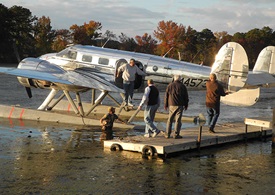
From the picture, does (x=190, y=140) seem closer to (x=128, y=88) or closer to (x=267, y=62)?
(x=128, y=88)

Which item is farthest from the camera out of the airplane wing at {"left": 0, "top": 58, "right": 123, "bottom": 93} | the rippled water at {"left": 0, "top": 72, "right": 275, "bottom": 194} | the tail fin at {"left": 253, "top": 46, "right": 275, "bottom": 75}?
the tail fin at {"left": 253, "top": 46, "right": 275, "bottom": 75}

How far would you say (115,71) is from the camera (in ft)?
56.6

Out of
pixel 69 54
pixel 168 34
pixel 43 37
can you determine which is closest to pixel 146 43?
pixel 168 34

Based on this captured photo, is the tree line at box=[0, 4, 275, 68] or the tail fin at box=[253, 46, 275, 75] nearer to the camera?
the tail fin at box=[253, 46, 275, 75]

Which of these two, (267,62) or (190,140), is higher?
(267,62)

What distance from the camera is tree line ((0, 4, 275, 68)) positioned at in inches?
3027

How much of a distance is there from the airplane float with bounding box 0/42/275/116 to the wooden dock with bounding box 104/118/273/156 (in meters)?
1.63

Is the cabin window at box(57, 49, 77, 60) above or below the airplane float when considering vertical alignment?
above

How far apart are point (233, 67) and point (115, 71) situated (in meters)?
4.44

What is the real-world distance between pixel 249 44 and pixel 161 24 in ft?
66.0

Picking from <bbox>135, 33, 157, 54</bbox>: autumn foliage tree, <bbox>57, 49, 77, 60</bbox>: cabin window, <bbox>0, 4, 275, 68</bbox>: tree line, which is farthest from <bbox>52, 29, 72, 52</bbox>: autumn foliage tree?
<bbox>57, 49, 77, 60</bbox>: cabin window

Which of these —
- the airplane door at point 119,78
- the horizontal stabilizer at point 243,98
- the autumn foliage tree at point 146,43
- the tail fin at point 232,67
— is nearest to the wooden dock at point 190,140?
the horizontal stabilizer at point 243,98

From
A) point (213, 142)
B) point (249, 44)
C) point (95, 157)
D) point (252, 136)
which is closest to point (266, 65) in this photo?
point (252, 136)

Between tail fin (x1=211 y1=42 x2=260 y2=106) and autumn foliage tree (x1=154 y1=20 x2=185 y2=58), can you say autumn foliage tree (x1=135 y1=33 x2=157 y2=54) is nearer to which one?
autumn foliage tree (x1=154 y1=20 x2=185 y2=58)
